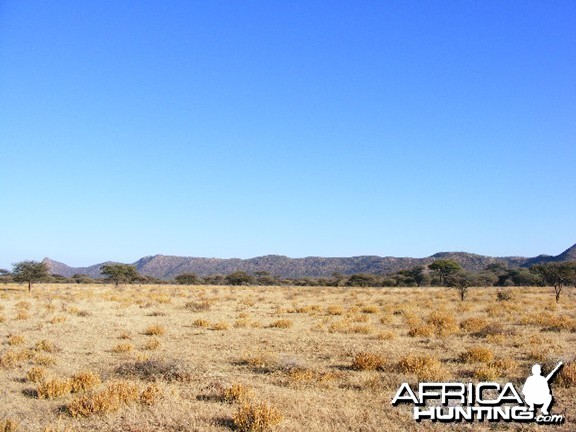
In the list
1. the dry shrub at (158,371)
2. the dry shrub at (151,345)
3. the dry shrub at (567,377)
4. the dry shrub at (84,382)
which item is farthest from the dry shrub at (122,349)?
the dry shrub at (567,377)

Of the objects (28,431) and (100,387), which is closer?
(28,431)

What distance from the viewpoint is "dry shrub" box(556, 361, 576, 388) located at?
980 centimetres

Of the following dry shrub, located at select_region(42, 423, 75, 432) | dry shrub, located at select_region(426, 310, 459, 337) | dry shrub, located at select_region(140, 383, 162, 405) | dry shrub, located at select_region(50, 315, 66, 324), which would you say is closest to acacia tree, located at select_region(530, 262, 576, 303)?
dry shrub, located at select_region(426, 310, 459, 337)

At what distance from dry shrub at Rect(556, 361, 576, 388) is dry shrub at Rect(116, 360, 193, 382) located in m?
8.01

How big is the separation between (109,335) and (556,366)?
574 inches

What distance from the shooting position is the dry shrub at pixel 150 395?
862cm

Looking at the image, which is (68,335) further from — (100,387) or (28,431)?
(28,431)

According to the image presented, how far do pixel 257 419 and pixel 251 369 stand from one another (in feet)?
14.7

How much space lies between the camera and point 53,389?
9.34 metres

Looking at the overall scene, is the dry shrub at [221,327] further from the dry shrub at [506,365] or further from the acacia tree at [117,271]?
the acacia tree at [117,271]

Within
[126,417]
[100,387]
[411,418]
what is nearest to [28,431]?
[126,417]

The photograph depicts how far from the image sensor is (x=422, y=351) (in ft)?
46.3

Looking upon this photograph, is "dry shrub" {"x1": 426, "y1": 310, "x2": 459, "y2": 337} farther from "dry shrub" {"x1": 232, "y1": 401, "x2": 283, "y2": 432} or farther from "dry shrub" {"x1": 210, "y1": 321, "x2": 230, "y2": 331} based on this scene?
"dry shrub" {"x1": 232, "y1": 401, "x2": 283, "y2": 432}

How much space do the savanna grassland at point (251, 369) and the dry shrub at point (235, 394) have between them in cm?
2
